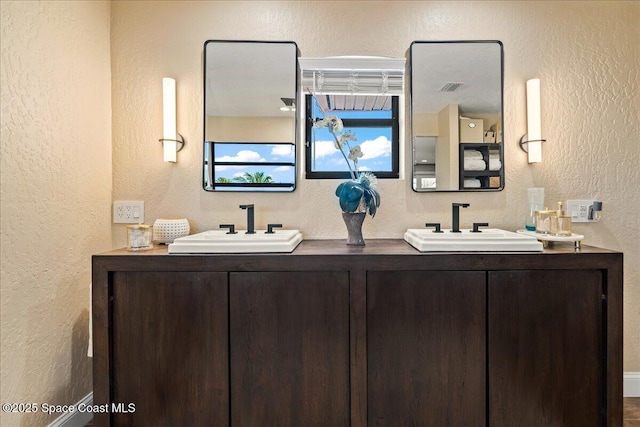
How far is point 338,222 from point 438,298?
69 cm

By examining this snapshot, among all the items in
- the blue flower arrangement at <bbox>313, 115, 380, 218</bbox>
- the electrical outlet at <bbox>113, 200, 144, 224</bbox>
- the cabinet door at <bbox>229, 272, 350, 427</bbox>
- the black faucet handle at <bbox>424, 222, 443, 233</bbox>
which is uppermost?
the blue flower arrangement at <bbox>313, 115, 380, 218</bbox>

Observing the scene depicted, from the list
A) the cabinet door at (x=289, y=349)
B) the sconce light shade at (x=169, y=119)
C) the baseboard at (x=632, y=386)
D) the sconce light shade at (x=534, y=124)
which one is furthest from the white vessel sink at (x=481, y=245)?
the sconce light shade at (x=169, y=119)

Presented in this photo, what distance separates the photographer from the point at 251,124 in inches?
70.5

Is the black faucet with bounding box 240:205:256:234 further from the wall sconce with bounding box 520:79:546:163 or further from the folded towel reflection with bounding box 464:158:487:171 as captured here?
the wall sconce with bounding box 520:79:546:163

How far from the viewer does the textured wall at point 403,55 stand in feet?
5.77

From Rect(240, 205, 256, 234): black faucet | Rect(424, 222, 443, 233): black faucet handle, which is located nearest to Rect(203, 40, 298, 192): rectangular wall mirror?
Rect(240, 205, 256, 234): black faucet

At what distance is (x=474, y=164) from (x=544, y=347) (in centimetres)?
93

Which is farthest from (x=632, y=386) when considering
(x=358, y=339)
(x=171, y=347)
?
(x=171, y=347)

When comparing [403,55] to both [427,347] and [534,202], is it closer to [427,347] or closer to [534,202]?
[534,202]

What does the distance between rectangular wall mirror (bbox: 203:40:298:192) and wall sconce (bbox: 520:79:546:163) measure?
124cm

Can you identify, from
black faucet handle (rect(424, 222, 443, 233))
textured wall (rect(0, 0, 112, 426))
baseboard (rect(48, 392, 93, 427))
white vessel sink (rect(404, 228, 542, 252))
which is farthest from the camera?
black faucet handle (rect(424, 222, 443, 233))

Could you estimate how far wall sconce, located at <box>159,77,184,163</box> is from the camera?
1720 millimetres

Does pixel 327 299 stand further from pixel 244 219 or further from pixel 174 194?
pixel 174 194

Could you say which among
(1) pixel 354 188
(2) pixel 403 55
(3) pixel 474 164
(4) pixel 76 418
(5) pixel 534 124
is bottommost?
(4) pixel 76 418
